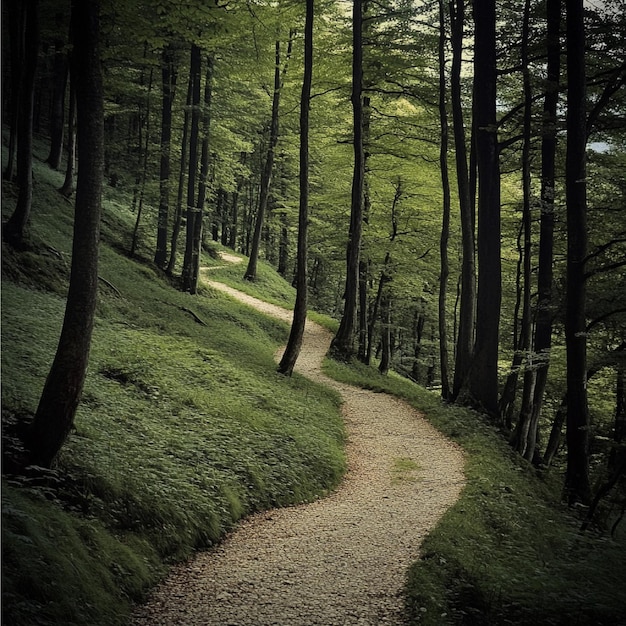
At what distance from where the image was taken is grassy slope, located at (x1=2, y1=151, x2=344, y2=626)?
4922mm

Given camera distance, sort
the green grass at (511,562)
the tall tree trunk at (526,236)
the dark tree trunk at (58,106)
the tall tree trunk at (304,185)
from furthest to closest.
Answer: the dark tree trunk at (58,106) → the tall tree trunk at (304,185) → the tall tree trunk at (526,236) → the green grass at (511,562)

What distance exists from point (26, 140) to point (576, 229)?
1113 cm

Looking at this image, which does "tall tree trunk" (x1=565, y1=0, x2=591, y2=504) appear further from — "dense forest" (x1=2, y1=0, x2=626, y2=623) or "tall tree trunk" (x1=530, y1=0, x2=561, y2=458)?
"tall tree trunk" (x1=530, y1=0, x2=561, y2=458)

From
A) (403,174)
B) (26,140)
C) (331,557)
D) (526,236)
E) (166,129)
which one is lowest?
(331,557)

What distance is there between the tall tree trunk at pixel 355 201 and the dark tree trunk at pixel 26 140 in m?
8.13

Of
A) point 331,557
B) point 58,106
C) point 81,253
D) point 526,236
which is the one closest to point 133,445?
point 81,253

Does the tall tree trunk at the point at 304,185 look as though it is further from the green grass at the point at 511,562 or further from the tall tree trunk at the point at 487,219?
the green grass at the point at 511,562

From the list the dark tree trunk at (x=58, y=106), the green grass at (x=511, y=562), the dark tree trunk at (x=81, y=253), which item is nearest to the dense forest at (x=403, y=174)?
the dark tree trunk at (x=81, y=253)

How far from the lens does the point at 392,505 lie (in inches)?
348

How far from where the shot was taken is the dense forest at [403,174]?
693 centimetres

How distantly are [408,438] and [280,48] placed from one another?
1947 centimetres

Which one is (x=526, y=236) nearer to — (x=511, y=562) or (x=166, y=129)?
(x=511, y=562)

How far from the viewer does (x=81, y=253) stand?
605cm

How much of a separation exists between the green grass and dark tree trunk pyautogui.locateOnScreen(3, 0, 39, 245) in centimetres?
1057
